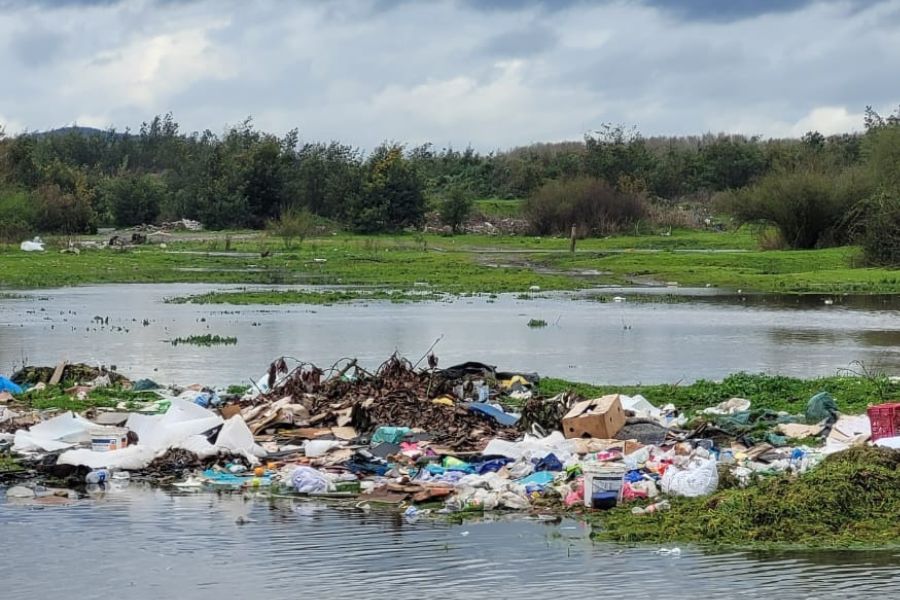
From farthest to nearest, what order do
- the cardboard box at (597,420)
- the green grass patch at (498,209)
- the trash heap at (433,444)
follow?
the green grass patch at (498,209) < the cardboard box at (597,420) < the trash heap at (433,444)

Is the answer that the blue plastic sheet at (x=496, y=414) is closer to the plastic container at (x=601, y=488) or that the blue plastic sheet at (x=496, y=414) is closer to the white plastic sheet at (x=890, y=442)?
the plastic container at (x=601, y=488)

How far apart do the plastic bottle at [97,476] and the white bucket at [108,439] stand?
81 centimetres

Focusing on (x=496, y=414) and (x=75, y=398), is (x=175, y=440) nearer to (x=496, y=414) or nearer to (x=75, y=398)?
(x=496, y=414)

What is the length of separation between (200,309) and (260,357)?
11490mm

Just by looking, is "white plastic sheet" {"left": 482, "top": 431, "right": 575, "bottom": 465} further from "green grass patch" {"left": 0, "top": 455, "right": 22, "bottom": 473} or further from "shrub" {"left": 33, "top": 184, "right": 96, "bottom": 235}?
"shrub" {"left": 33, "top": 184, "right": 96, "bottom": 235}

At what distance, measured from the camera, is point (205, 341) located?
84.0ft

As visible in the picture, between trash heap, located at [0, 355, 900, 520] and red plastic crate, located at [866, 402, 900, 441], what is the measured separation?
14mm

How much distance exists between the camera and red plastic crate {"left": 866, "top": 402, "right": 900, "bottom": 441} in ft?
42.7

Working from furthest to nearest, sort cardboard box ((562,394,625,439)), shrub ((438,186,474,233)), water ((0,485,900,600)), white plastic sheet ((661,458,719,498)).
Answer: shrub ((438,186,474,233)), cardboard box ((562,394,625,439)), white plastic sheet ((661,458,719,498)), water ((0,485,900,600))

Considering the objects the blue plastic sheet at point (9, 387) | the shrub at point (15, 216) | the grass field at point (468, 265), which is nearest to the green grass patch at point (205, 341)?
the blue plastic sheet at point (9, 387)

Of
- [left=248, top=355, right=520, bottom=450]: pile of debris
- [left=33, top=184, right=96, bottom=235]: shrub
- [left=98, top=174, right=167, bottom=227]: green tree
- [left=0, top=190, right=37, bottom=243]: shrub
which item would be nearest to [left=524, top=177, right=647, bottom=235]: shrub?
[left=33, top=184, right=96, bottom=235]: shrub

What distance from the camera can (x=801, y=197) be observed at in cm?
5991

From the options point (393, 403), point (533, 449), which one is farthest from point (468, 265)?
point (533, 449)

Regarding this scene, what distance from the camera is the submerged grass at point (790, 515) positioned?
34.6 ft
